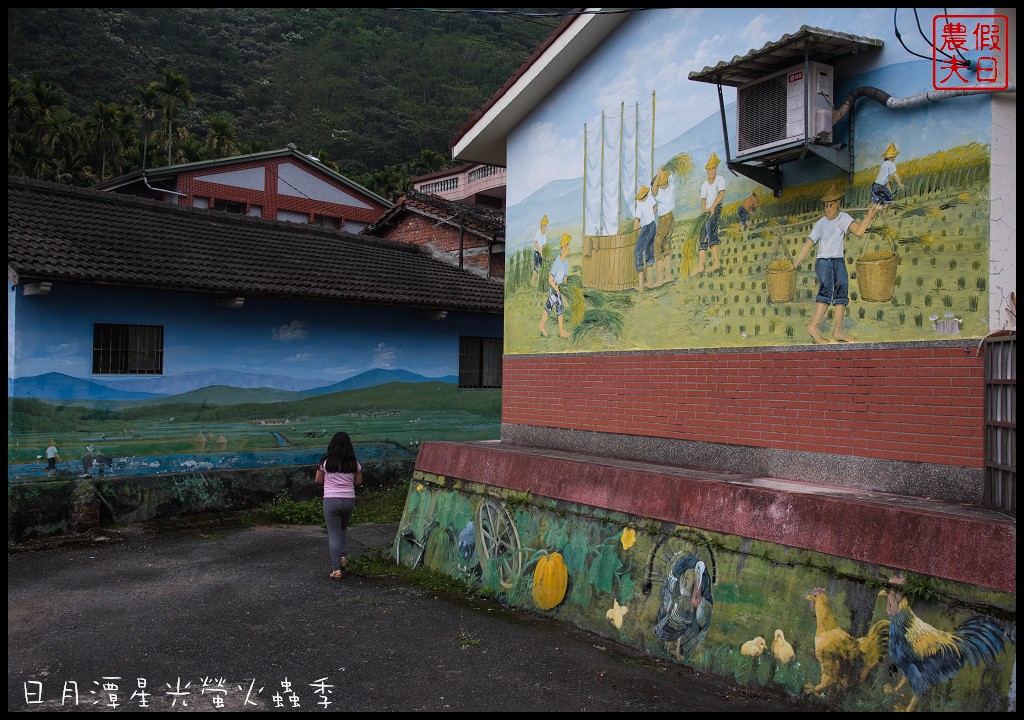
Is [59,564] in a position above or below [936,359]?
below

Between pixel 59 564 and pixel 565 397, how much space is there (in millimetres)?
6132

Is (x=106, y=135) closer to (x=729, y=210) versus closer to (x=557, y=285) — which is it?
(x=557, y=285)

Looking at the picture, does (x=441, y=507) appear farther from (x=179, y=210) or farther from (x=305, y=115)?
(x=305, y=115)

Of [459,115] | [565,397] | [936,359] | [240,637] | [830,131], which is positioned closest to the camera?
[936,359]

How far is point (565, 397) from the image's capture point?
9.62 m

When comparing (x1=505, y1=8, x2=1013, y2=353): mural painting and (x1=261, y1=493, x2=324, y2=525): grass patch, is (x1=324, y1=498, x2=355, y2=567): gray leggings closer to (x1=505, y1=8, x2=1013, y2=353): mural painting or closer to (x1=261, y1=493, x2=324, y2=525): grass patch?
(x1=505, y1=8, x2=1013, y2=353): mural painting

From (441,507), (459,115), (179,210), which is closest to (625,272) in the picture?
(441,507)

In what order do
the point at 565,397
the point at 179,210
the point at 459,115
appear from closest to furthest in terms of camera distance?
the point at 565,397 → the point at 179,210 → the point at 459,115

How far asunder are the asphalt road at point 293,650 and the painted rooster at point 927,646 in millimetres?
775

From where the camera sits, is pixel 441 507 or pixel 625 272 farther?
pixel 441 507

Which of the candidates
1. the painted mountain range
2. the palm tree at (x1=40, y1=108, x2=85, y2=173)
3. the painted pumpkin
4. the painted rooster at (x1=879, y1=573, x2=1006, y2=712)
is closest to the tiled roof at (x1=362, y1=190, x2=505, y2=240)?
the painted mountain range

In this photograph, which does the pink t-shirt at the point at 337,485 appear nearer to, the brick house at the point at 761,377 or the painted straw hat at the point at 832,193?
the brick house at the point at 761,377

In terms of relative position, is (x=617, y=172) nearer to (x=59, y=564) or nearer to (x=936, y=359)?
(x=936, y=359)

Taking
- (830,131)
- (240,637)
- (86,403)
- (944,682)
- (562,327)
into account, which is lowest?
(240,637)
